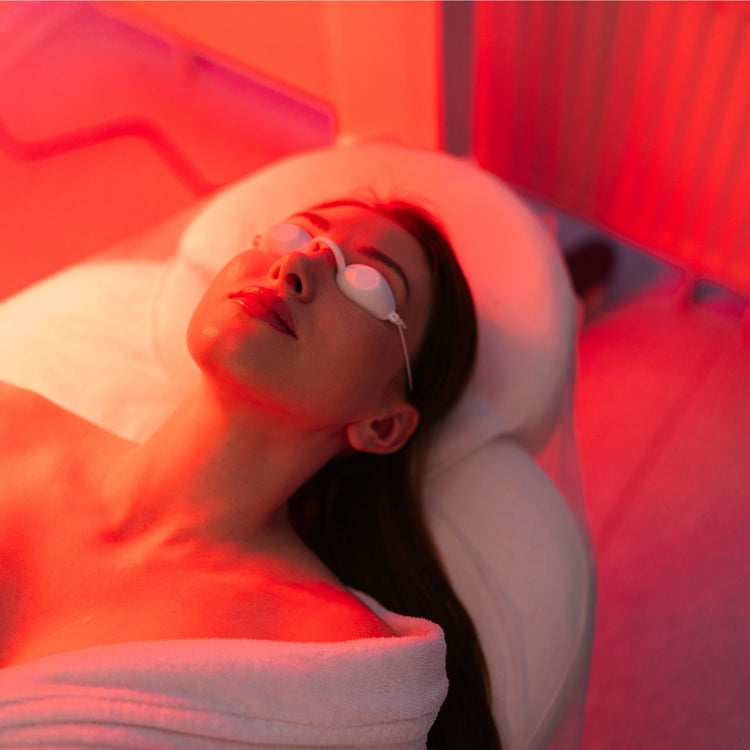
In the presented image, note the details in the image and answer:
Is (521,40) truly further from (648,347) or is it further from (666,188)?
(648,347)

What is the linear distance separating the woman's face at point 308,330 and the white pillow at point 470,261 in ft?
0.68

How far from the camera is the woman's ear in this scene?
1193 millimetres

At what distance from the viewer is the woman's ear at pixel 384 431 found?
119cm

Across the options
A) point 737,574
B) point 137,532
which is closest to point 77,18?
point 137,532

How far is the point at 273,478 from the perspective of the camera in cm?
116

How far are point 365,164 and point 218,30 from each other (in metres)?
0.90

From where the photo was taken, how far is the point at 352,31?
5.99 feet

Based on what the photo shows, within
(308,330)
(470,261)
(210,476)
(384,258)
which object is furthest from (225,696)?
(470,261)

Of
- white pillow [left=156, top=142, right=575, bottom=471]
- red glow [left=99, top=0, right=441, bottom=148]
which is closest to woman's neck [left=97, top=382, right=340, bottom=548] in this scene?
white pillow [left=156, top=142, right=575, bottom=471]

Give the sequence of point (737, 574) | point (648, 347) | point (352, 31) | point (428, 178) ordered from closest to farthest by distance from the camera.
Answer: point (428, 178)
point (737, 574)
point (352, 31)
point (648, 347)

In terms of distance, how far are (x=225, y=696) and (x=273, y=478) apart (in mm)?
313

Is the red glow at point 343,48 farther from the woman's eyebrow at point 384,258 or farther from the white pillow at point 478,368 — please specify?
the woman's eyebrow at point 384,258

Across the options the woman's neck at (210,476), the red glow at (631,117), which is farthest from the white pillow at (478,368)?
the red glow at (631,117)

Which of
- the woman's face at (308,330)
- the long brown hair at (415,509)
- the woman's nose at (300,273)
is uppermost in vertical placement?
the woman's nose at (300,273)
